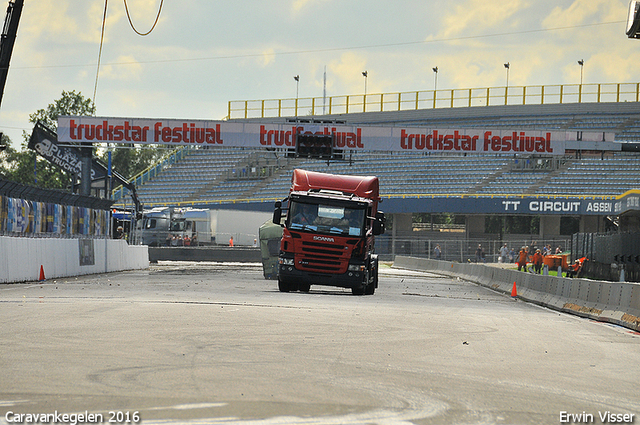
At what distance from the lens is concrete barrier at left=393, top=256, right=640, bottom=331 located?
52.7 ft

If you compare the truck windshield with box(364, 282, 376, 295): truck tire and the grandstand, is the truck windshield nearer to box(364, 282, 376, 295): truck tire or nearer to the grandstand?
box(364, 282, 376, 295): truck tire

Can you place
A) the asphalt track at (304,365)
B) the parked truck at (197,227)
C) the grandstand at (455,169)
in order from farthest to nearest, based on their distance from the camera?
the parked truck at (197,227) < the grandstand at (455,169) < the asphalt track at (304,365)

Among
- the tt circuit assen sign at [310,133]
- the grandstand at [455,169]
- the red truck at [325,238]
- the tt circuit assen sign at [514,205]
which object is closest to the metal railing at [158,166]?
the grandstand at [455,169]

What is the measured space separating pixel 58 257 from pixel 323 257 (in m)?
10.5

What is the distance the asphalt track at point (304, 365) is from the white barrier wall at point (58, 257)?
7.45 meters

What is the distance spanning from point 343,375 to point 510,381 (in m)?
1.61

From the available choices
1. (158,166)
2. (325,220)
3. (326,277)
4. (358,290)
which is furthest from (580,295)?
(158,166)

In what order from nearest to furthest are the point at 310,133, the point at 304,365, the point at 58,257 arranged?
the point at 304,365
the point at 58,257
the point at 310,133

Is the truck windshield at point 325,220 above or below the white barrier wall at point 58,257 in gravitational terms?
above

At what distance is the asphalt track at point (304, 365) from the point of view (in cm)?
640

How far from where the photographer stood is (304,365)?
8688 mm

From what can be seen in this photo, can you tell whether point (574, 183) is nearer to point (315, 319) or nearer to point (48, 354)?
point (315, 319)

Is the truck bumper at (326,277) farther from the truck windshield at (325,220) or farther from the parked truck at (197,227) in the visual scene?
the parked truck at (197,227)

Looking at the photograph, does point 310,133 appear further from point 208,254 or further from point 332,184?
point 332,184
